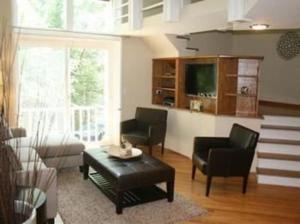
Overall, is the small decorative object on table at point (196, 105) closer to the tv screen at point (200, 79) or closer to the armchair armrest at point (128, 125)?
the tv screen at point (200, 79)

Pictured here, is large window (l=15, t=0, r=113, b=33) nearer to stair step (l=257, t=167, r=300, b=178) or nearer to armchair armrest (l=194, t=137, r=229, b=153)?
armchair armrest (l=194, t=137, r=229, b=153)

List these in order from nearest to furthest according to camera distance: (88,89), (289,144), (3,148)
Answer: (3,148) → (289,144) → (88,89)

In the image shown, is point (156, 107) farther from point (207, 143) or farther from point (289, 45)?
point (289, 45)

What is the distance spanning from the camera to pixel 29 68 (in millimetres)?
5375

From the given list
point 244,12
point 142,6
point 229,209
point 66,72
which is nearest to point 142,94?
point 66,72

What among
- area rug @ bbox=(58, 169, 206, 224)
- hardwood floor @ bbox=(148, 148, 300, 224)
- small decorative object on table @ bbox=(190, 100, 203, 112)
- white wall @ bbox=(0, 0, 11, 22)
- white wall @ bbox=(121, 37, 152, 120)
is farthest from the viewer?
white wall @ bbox=(121, 37, 152, 120)

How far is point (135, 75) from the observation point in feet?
20.7

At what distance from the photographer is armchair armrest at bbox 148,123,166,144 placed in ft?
17.7

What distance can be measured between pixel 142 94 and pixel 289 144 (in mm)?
2955

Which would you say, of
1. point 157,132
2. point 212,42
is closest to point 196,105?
point 157,132

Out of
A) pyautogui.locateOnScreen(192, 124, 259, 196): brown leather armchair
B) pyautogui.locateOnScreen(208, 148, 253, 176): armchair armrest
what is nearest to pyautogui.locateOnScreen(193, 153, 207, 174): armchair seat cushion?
pyautogui.locateOnScreen(192, 124, 259, 196): brown leather armchair

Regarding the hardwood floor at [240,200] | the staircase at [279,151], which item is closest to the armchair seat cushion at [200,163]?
the hardwood floor at [240,200]

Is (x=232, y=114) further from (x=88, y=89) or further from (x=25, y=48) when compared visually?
(x=25, y=48)

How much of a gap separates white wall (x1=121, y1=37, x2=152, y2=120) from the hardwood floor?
206 centimetres
